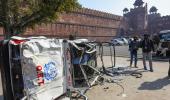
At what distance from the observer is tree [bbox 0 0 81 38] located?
14975mm

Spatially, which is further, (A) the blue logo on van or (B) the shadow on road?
(B) the shadow on road

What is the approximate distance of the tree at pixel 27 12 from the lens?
1498cm

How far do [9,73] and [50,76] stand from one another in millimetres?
1050

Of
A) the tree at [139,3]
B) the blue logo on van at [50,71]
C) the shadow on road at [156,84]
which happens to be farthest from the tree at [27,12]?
the tree at [139,3]

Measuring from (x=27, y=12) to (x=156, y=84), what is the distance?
887cm

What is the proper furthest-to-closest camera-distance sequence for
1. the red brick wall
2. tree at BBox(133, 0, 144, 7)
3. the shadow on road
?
tree at BBox(133, 0, 144, 7) → the red brick wall → the shadow on road

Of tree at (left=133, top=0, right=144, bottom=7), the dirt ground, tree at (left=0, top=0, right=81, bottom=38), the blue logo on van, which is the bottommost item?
the dirt ground

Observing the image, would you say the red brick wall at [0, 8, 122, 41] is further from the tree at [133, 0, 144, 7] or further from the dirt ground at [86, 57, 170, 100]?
the dirt ground at [86, 57, 170, 100]

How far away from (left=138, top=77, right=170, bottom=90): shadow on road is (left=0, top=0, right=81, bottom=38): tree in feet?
23.0

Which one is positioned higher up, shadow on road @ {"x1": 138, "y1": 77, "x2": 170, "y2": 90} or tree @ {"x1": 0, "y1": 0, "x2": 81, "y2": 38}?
tree @ {"x1": 0, "y1": 0, "x2": 81, "y2": 38}

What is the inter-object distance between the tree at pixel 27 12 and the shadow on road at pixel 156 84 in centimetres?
700

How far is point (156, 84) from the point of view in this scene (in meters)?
10.5

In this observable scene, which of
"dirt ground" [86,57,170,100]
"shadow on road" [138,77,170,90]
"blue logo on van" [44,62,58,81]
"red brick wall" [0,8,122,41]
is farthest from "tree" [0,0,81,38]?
"red brick wall" [0,8,122,41]

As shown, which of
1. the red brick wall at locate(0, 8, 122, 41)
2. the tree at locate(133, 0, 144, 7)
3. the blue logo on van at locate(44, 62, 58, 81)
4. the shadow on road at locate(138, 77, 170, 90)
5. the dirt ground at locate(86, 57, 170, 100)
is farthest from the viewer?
the tree at locate(133, 0, 144, 7)
